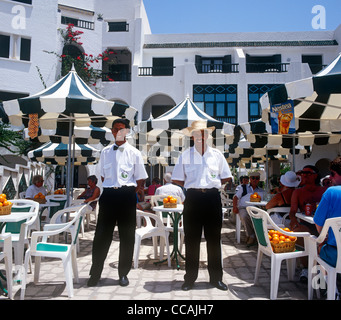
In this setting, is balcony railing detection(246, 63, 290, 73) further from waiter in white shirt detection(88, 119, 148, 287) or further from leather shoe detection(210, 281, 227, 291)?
leather shoe detection(210, 281, 227, 291)

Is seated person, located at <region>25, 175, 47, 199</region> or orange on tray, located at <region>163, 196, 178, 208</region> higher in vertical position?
seated person, located at <region>25, 175, 47, 199</region>

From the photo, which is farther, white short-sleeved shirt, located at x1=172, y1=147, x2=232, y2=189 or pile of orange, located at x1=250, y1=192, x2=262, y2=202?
pile of orange, located at x1=250, y1=192, x2=262, y2=202

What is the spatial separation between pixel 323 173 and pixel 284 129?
15877 millimetres

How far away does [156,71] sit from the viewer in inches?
870

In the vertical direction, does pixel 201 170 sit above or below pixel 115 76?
below

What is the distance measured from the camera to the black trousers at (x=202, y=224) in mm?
4020

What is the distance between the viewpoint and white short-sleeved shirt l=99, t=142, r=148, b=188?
4137mm

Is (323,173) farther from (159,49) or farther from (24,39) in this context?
(24,39)

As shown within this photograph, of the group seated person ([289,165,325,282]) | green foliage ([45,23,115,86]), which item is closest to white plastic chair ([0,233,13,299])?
seated person ([289,165,325,282])

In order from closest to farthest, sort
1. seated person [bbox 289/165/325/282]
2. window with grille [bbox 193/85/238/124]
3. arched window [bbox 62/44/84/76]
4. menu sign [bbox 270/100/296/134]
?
menu sign [bbox 270/100/296/134]
seated person [bbox 289/165/325/282]
arched window [bbox 62/44/84/76]
window with grille [bbox 193/85/238/124]

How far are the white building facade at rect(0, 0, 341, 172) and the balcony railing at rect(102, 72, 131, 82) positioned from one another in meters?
0.07

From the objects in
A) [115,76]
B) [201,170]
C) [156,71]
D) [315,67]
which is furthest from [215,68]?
[201,170]

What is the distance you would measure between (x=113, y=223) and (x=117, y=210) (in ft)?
0.63

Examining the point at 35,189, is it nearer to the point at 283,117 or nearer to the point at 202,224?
the point at 202,224
